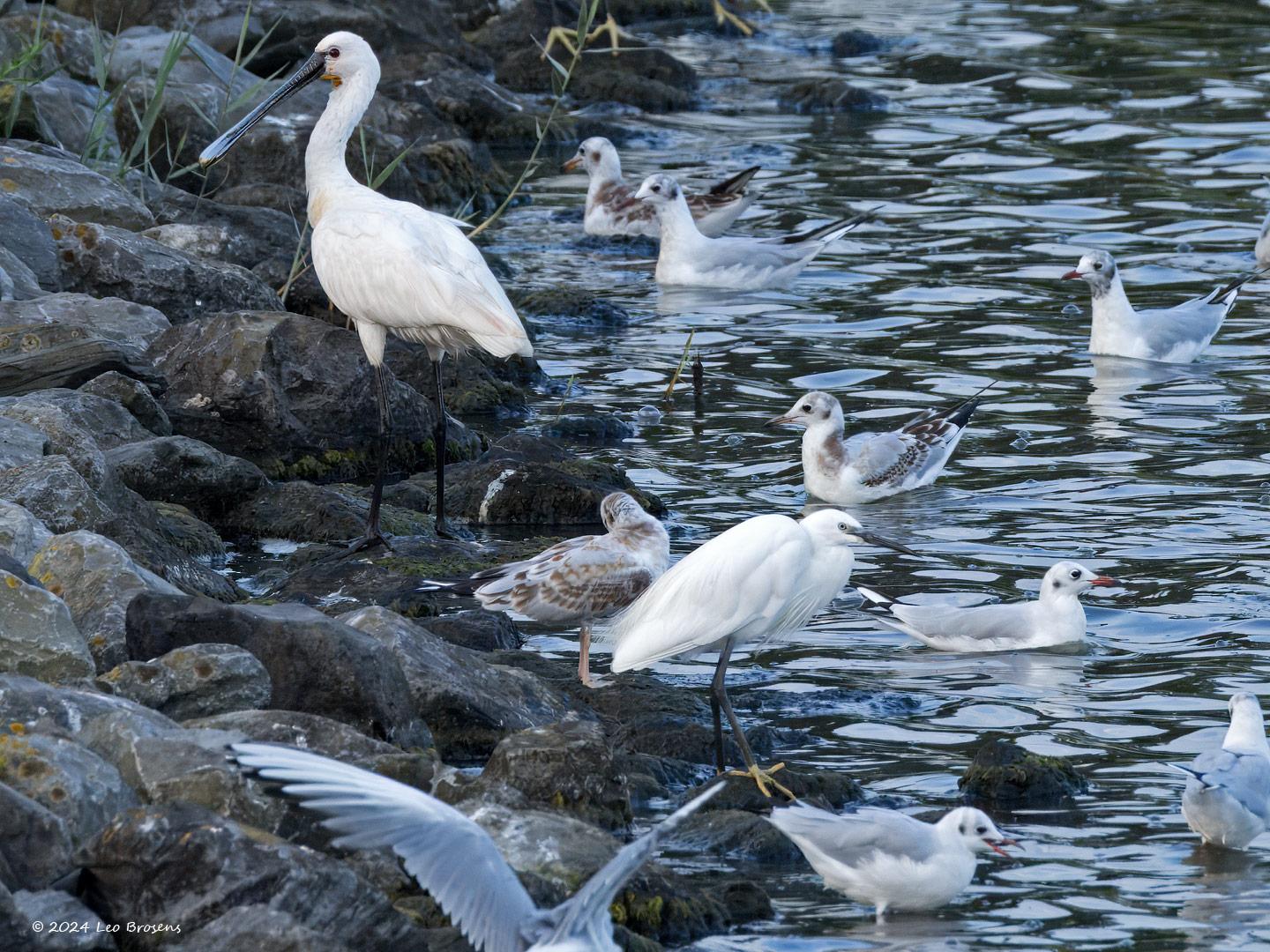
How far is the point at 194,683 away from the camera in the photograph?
6359 millimetres

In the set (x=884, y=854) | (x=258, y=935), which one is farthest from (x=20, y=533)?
(x=884, y=854)

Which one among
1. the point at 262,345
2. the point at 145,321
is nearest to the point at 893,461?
the point at 262,345

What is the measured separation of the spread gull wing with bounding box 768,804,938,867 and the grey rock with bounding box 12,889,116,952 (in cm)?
202

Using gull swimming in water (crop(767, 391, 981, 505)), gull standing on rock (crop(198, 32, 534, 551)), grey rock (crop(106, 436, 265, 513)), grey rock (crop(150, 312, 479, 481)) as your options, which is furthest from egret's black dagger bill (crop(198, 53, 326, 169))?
gull swimming in water (crop(767, 391, 981, 505))

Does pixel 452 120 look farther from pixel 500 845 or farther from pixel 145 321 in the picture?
pixel 500 845

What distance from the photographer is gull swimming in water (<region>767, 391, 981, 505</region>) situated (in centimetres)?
1107

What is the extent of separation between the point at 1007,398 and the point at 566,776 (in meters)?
7.11

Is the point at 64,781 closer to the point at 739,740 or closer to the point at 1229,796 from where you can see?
the point at 739,740

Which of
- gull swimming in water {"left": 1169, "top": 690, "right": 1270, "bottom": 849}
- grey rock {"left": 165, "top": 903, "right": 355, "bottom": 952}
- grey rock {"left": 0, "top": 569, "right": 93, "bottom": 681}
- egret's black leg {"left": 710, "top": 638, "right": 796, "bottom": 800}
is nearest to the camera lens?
grey rock {"left": 165, "top": 903, "right": 355, "bottom": 952}

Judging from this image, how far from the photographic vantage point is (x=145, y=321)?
11.4 m

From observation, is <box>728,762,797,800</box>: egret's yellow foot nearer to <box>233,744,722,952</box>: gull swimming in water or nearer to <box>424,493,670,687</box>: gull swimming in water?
<box>424,493,670,687</box>: gull swimming in water

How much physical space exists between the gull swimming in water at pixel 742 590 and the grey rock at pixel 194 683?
1.62 meters

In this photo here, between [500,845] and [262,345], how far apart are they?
227 inches

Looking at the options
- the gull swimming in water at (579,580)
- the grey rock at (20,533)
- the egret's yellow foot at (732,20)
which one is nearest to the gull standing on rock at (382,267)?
the gull swimming in water at (579,580)
